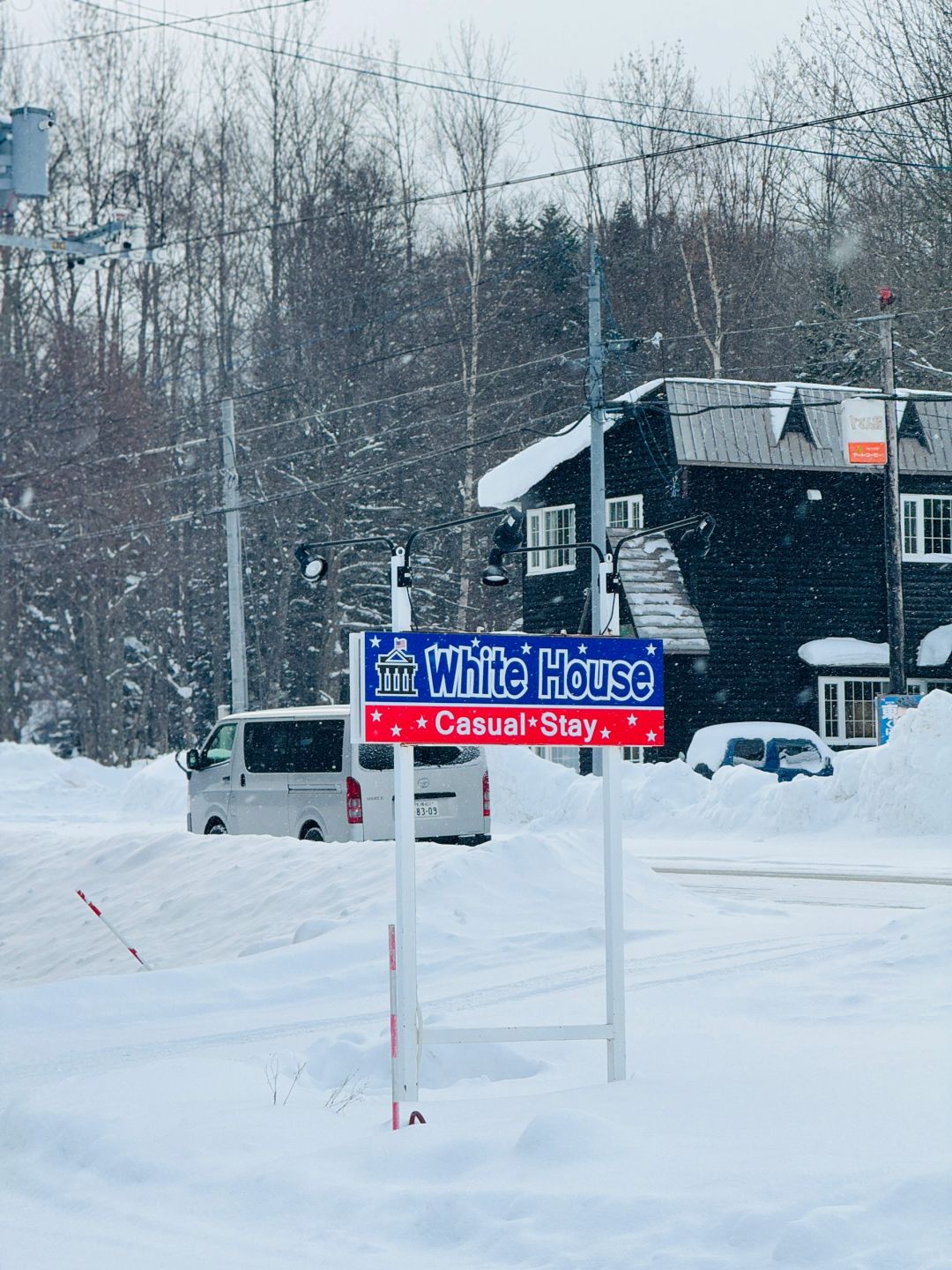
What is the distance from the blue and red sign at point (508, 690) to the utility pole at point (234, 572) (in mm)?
27330

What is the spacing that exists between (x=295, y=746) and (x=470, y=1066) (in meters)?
10.2

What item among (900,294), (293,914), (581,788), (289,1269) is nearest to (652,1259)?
(289,1269)

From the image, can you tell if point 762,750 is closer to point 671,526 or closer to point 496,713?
point 671,526

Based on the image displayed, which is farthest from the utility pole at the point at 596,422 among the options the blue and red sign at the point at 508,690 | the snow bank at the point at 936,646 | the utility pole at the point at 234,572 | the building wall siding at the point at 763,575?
the blue and red sign at the point at 508,690

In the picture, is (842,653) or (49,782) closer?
(842,653)

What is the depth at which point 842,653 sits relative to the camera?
3672cm

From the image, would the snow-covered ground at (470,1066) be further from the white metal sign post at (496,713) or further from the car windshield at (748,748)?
the car windshield at (748,748)

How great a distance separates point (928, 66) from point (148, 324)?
84.6 ft

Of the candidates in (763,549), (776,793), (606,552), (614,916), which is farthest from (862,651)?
(614,916)

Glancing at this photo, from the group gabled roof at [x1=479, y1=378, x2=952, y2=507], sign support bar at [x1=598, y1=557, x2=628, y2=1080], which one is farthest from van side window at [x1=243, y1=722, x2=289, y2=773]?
gabled roof at [x1=479, y1=378, x2=952, y2=507]

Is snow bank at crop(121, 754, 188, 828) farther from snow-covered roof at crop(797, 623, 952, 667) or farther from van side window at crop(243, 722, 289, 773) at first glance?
snow-covered roof at crop(797, 623, 952, 667)

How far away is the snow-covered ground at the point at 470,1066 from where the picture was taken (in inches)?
217

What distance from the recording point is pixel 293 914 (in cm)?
1371

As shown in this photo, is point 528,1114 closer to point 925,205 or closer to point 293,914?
point 293,914
